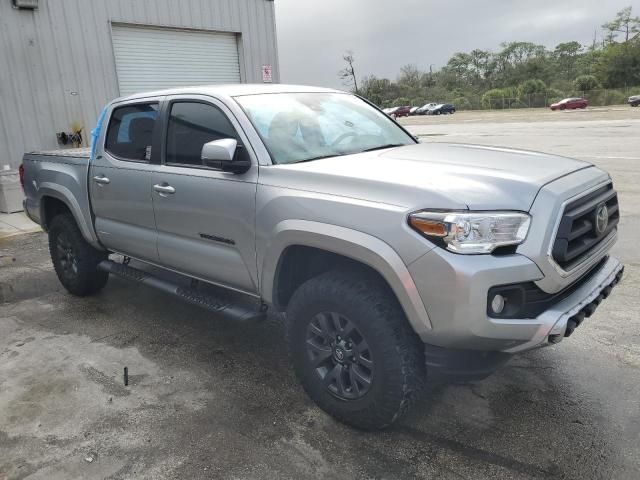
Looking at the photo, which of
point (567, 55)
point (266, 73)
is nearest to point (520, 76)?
point (567, 55)

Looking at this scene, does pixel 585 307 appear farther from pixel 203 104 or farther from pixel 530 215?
pixel 203 104

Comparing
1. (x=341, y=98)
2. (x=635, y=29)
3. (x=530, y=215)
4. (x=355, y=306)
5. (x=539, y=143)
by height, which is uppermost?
(x=635, y=29)

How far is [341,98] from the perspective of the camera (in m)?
4.34

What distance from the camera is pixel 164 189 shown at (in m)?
3.93

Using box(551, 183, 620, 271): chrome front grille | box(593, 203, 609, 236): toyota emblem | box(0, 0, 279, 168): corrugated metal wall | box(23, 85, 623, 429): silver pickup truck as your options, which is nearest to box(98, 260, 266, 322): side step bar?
box(23, 85, 623, 429): silver pickup truck

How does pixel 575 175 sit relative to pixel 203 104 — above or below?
below

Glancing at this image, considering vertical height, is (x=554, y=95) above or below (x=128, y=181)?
below

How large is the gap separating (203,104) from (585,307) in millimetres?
2696

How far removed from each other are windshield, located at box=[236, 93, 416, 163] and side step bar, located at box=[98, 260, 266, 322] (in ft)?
3.30

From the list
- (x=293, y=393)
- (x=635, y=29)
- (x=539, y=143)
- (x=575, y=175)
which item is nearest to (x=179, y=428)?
(x=293, y=393)

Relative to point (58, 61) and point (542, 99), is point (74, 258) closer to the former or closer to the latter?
point (58, 61)

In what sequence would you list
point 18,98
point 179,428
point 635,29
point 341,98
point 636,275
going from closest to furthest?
point 179,428, point 341,98, point 636,275, point 18,98, point 635,29

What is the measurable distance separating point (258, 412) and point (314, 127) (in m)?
1.85

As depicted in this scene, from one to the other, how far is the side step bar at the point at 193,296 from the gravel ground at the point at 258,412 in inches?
17.5
